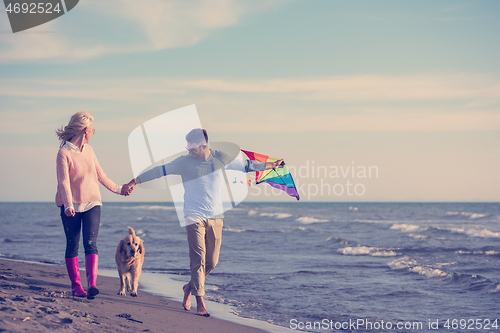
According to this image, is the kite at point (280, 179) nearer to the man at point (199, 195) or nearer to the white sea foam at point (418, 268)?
the man at point (199, 195)

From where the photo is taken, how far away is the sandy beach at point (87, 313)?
3.05 metres

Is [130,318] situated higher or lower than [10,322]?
lower

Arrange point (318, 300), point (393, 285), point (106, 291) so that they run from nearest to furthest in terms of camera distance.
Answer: point (106, 291), point (318, 300), point (393, 285)

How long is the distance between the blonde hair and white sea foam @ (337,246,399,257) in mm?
9500

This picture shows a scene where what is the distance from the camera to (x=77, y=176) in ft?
13.3

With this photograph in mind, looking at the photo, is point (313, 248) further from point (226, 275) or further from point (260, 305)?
point (260, 305)

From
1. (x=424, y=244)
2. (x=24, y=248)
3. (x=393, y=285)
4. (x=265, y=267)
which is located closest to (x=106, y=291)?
(x=265, y=267)

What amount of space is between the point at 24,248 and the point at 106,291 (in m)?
7.93

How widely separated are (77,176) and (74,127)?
0.49 metres

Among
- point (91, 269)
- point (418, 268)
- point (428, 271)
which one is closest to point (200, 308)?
point (91, 269)

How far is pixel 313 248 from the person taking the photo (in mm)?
13336

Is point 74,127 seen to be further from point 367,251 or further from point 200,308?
point 367,251

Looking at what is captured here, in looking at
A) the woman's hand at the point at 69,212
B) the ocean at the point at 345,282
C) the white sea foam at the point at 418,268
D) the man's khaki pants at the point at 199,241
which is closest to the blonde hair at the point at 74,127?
the woman's hand at the point at 69,212

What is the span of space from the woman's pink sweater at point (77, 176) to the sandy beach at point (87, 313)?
0.93 meters
